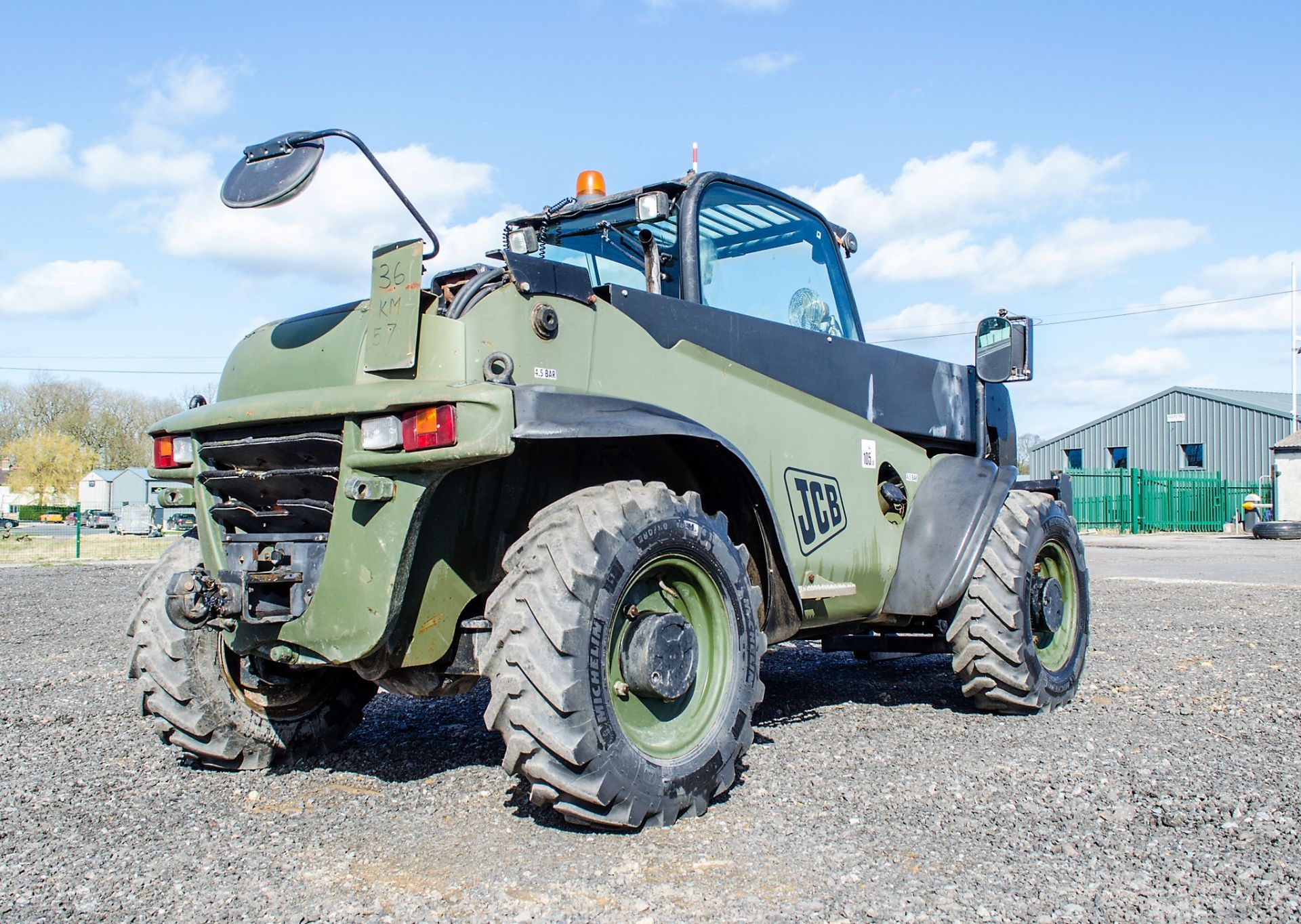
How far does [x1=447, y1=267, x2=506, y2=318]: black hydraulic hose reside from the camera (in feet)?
11.8

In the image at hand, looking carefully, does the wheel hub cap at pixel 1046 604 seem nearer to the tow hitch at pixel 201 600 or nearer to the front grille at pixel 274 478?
the front grille at pixel 274 478

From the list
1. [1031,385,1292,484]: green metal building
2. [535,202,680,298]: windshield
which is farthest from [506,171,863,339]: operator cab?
[1031,385,1292,484]: green metal building

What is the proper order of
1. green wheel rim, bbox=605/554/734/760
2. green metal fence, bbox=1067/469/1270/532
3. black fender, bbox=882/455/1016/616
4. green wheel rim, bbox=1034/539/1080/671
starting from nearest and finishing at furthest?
1. green wheel rim, bbox=605/554/734/760
2. black fender, bbox=882/455/1016/616
3. green wheel rim, bbox=1034/539/1080/671
4. green metal fence, bbox=1067/469/1270/532

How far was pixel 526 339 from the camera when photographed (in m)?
3.71

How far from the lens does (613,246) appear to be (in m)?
5.27

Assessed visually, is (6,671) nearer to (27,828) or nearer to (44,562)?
(27,828)

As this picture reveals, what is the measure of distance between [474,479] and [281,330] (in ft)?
3.42

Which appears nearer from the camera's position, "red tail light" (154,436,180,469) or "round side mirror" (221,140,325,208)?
"round side mirror" (221,140,325,208)

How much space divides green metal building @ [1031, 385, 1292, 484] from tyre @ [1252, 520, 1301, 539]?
40.7 feet

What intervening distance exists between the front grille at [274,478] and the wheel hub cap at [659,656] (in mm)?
1094

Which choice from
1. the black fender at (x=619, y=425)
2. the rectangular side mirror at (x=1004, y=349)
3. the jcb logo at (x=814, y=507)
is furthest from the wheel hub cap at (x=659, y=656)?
the rectangular side mirror at (x=1004, y=349)

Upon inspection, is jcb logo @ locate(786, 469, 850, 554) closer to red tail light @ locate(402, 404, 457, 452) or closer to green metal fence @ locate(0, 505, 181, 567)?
red tail light @ locate(402, 404, 457, 452)

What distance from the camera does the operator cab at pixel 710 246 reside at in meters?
4.92

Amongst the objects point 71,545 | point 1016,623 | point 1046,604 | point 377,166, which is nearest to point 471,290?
point 377,166
